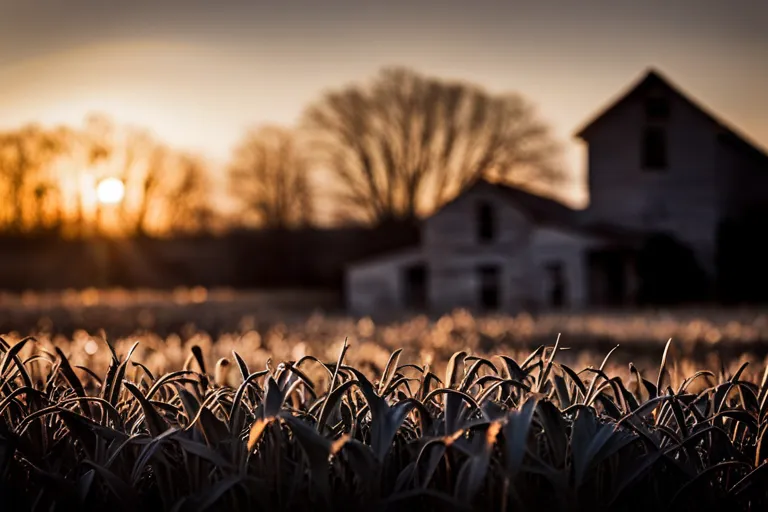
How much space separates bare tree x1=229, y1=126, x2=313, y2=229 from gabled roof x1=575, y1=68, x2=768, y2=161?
2071 centimetres

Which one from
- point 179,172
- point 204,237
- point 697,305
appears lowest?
point 697,305

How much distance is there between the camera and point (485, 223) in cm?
4022

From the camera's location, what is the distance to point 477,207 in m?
40.2

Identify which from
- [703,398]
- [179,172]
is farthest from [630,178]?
[703,398]

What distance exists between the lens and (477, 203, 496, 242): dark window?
40125mm

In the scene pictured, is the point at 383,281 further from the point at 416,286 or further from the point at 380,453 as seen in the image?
the point at 380,453

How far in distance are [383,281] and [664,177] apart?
34.7 feet

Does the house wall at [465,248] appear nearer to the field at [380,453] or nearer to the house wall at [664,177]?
the house wall at [664,177]

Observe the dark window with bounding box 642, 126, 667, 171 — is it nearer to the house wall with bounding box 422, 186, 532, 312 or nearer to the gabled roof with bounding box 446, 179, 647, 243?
the gabled roof with bounding box 446, 179, 647, 243

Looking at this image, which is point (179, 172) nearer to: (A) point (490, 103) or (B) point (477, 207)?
(A) point (490, 103)

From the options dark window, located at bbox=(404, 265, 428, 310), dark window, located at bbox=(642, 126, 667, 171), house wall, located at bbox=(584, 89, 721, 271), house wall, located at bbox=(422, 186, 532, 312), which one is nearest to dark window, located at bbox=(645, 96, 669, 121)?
house wall, located at bbox=(584, 89, 721, 271)

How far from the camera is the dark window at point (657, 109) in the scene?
39562 mm

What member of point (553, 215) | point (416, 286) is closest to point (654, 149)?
point (553, 215)

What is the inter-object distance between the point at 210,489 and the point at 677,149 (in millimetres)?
38366
